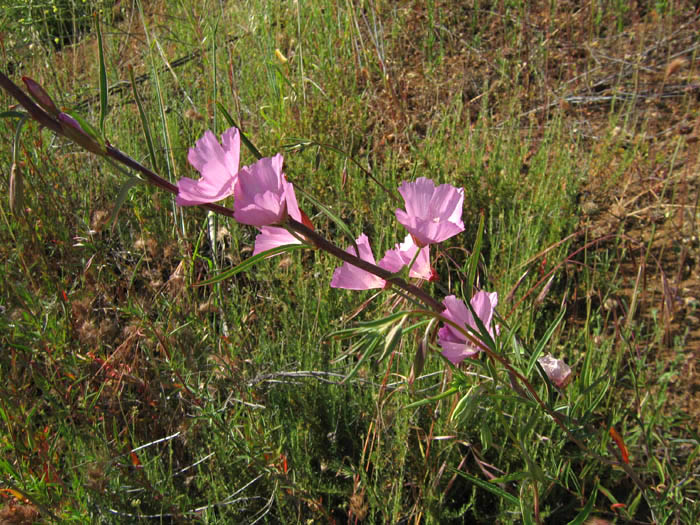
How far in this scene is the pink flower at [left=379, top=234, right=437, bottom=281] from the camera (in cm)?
70

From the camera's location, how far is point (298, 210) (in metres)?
0.63

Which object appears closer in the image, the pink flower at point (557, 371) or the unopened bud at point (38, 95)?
the unopened bud at point (38, 95)

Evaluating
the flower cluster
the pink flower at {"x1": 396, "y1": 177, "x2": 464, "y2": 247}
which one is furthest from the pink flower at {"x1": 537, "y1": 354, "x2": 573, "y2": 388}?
the pink flower at {"x1": 396, "y1": 177, "x2": 464, "y2": 247}

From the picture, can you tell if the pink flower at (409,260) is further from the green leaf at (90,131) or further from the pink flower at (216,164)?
the green leaf at (90,131)

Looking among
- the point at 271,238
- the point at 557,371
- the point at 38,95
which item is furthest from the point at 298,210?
Answer: the point at 557,371

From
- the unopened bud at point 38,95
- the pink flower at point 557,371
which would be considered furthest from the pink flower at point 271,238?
the pink flower at point 557,371

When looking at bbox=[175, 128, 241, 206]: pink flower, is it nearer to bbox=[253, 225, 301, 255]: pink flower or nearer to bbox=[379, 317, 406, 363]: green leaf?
bbox=[253, 225, 301, 255]: pink flower

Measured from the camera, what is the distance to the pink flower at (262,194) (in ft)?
1.82

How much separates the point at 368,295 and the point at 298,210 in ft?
3.94

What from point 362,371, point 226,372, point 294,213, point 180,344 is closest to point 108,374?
point 180,344

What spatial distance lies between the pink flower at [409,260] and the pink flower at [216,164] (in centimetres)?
22

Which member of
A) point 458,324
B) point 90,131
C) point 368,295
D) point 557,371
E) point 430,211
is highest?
point 90,131

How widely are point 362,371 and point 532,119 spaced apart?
159cm

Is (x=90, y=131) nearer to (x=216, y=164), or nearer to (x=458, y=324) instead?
(x=216, y=164)
